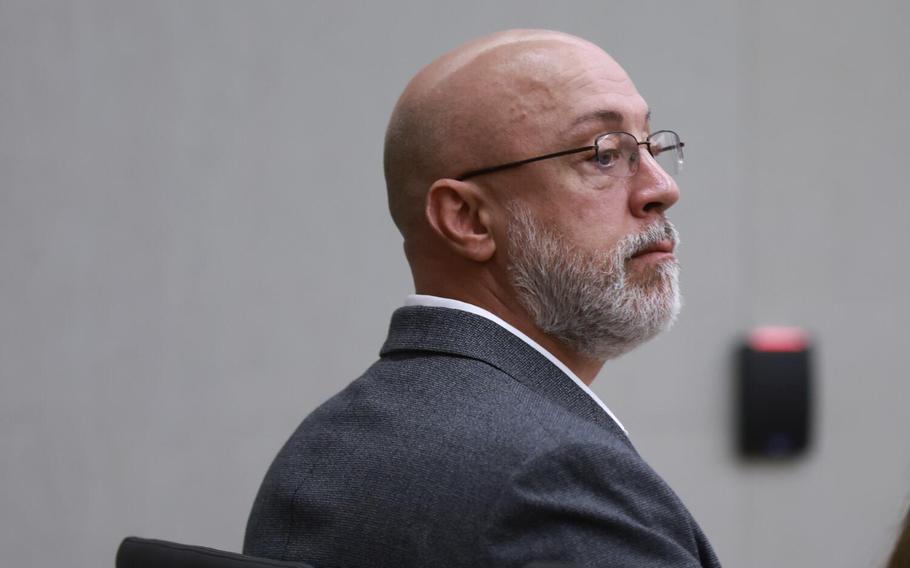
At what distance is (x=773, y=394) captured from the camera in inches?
131

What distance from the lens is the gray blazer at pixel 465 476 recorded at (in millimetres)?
1201

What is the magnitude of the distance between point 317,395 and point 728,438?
1.23 m

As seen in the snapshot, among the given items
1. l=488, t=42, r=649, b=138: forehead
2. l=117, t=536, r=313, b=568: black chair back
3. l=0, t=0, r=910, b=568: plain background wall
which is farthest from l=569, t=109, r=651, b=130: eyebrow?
l=0, t=0, r=910, b=568: plain background wall

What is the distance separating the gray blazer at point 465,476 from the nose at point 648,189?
10.4 inches

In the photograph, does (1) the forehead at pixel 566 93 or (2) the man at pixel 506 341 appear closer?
(2) the man at pixel 506 341

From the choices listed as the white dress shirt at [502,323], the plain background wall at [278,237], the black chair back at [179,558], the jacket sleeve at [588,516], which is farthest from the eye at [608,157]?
the plain background wall at [278,237]

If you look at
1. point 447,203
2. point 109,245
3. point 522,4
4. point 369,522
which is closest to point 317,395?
point 109,245

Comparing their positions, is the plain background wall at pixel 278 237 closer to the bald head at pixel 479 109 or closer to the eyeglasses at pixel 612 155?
the bald head at pixel 479 109

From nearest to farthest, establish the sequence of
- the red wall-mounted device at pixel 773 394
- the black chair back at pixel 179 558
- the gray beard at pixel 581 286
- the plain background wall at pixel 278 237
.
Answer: the black chair back at pixel 179 558
the gray beard at pixel 581 286
the plain background wall at pixel 278 237
the red wall-mounted device at pixel 773 394

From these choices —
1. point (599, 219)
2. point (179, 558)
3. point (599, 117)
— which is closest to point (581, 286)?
point (599, 219)

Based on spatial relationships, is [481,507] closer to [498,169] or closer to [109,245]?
[498,169]

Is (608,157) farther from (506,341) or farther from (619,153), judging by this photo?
(506,341)

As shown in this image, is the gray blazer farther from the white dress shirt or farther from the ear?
the ear

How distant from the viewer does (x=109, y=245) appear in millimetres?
2658
